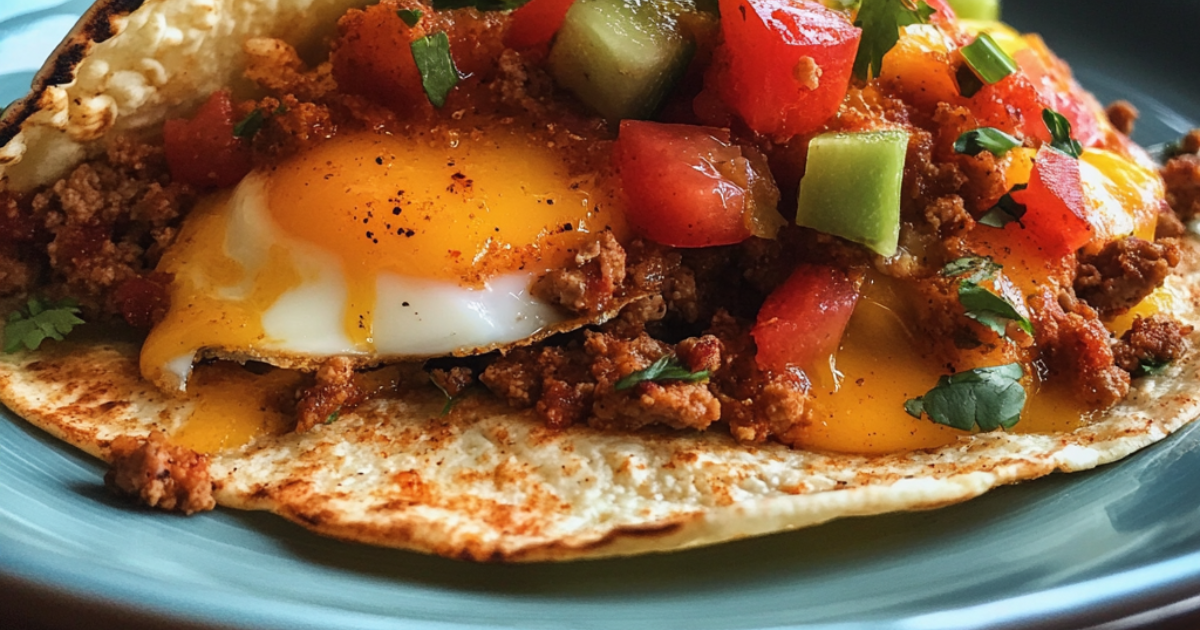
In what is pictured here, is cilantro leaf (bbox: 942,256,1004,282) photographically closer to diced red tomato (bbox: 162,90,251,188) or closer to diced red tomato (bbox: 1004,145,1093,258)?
diced red tomato (bbox: 1004,145,1093,258)

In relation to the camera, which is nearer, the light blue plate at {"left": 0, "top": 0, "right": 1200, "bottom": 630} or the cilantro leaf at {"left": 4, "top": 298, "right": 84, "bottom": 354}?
the light blue plate at {"left": 0, "top": 0, "right": 1200, "bottom": 630}

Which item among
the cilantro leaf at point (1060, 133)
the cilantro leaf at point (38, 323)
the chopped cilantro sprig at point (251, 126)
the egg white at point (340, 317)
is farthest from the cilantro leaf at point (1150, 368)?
the cilantro leaf at point (38, 323)

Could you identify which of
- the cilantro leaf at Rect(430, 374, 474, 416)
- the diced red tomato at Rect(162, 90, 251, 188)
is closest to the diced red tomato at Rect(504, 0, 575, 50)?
the diced red tomato at Rect(162, 90, 251, 188)

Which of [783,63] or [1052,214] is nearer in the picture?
[783,63]

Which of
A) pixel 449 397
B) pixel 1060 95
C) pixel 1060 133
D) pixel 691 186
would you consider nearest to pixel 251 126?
pixel 449 397

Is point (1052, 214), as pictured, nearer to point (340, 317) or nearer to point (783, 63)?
point (783, 63)

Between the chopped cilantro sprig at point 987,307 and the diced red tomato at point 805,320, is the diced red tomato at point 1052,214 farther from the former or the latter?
the diced red tomato at point 805,320
